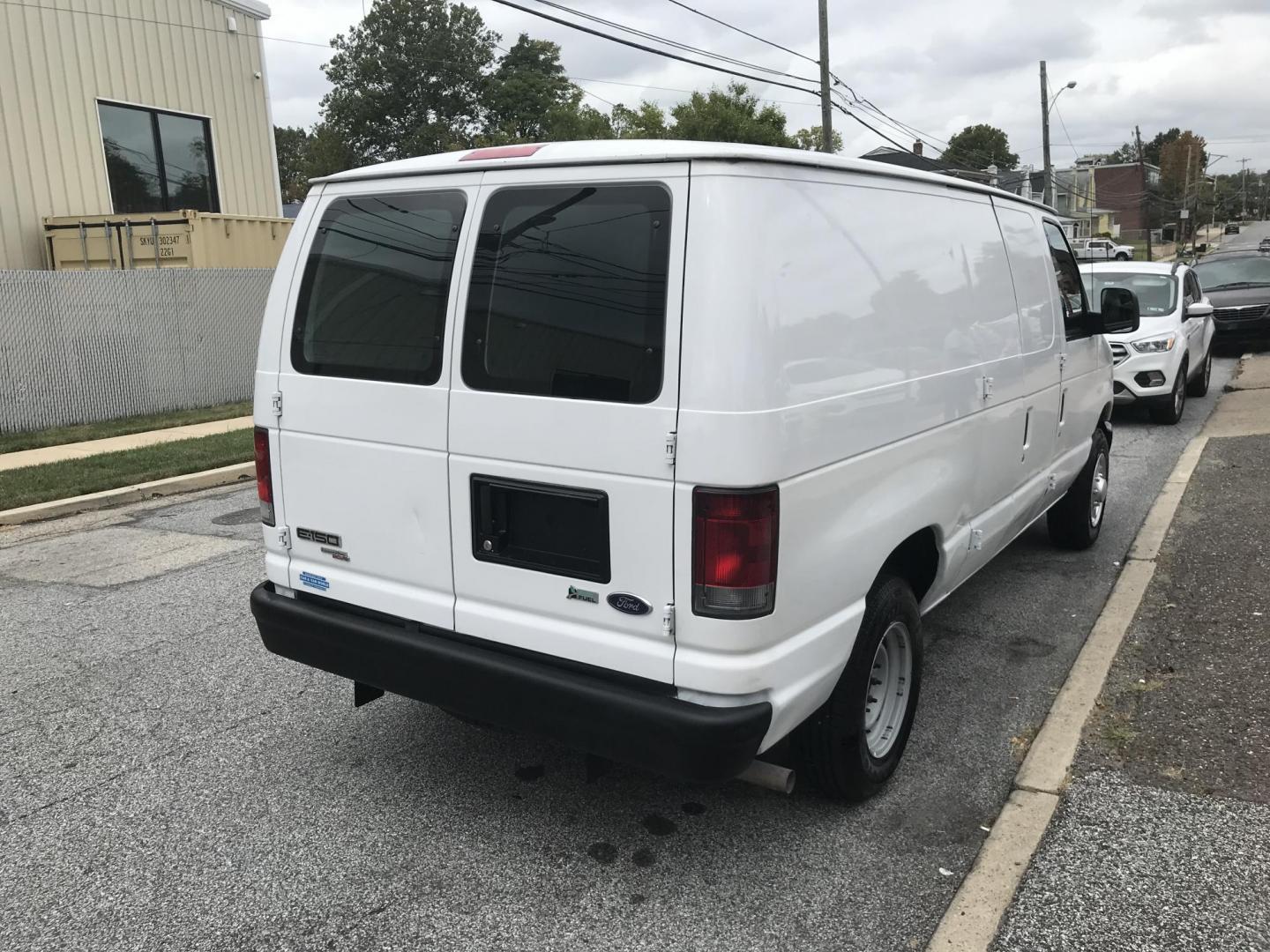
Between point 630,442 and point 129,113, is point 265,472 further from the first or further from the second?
point 129,113

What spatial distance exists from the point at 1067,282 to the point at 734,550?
3.72 metres

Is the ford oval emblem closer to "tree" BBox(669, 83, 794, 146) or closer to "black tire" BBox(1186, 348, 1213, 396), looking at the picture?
"black tire" BBox(1186, 348, 1213, 396)

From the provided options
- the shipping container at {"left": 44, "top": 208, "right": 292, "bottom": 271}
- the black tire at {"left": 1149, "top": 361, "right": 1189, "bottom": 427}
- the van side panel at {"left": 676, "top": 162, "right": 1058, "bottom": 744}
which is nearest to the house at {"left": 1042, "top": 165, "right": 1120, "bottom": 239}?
the black tire at {"left": 1149, "top": 361, "right": 1189, "bottom": 427}

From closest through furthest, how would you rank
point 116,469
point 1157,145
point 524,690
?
point 524,690 → point 116,469 → point 1157,145

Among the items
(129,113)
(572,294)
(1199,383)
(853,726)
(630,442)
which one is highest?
(129,113)

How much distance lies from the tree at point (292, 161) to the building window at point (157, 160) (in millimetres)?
53635

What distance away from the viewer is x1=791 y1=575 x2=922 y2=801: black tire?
10.8 feet

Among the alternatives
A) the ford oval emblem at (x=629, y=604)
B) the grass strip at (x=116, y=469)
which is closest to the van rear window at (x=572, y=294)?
the ford oval emblem at (x=629, y=604)

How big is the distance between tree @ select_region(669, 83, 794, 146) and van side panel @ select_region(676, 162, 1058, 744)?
4452 centimetres

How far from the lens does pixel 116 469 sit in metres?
9.44

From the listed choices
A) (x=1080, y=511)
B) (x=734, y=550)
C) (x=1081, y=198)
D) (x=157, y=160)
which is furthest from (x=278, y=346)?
(x=1081, y=198)

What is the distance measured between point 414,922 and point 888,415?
2.11 meters

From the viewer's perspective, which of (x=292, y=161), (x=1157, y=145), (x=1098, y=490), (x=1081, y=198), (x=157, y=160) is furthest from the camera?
(x=1157, y=145)

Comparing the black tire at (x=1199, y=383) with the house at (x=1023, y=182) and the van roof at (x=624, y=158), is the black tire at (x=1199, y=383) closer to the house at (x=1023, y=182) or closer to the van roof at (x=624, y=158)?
the van roof at (x=624, y=158)
